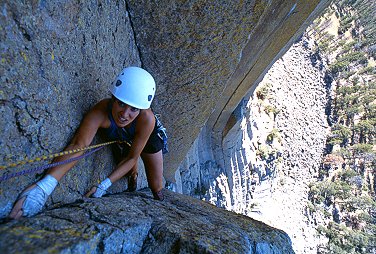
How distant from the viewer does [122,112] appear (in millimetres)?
1695

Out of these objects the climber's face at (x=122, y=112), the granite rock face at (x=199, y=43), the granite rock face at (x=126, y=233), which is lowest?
the granite rock face at (x=126, y=233)

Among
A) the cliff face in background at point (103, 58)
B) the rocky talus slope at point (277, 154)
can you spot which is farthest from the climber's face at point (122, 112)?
the rocky talus slope at point (277, 154)

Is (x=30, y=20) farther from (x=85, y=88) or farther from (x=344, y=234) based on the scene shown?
(x=344, y=234)

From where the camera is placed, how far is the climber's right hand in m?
1.13

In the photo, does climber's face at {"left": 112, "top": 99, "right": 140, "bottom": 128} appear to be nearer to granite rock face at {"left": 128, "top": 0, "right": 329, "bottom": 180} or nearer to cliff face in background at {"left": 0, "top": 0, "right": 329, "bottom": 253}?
cliff face in background at {"left": 0, "top": 0, "right": 329, "bottom": 253}

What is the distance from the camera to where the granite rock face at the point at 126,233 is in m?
0.93

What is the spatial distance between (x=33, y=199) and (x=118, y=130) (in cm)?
88

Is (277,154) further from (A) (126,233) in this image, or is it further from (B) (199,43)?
(A) (126,233)

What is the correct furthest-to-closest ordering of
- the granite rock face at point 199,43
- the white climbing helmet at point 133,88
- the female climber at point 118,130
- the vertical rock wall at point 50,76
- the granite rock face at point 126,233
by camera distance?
the granite rock face at point 199,43
the white climbing helmet at point 133,88
the female climber at point 118,130
the vertical rock wall at point 50,76
the granite rock face at point 126,233

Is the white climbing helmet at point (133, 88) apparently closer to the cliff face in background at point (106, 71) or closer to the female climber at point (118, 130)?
the female climber at point (118, 130)

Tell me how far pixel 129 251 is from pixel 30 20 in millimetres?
1138

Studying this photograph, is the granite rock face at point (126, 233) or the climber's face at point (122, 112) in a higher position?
the climber's face at point (122, 112)

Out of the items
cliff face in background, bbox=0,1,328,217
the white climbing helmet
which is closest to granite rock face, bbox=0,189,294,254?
cliff face in background, bbox=0,1,328,217

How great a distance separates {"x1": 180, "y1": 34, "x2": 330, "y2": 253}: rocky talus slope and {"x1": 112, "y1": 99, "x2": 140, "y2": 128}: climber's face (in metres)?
5.12
